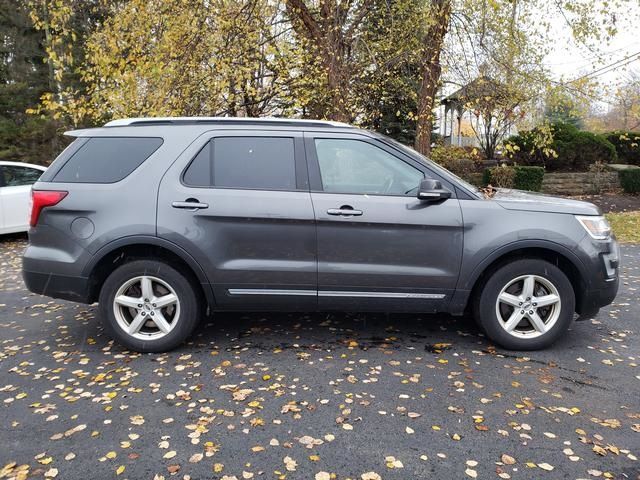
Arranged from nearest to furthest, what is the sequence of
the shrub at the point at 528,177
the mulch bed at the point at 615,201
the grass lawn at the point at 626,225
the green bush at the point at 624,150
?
the grass lawn at the point at 626,225, the mulch bed at the point at 615,201, the shrub at the point at 528,177, the green bush at the point at 624,150

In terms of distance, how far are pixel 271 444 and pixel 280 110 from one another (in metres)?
10.4

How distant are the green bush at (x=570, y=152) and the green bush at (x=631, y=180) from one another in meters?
1.18

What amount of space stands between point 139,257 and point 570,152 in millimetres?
16276

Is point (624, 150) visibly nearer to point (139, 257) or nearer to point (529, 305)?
point (529, 305)

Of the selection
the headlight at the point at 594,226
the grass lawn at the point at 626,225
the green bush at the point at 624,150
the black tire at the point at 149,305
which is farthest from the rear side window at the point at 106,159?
the green bush at the point at 624,150

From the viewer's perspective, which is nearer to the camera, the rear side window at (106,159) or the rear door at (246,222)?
the rear door at (246,222)

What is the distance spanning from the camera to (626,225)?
11.7 m

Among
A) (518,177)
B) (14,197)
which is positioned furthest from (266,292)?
(518,177)

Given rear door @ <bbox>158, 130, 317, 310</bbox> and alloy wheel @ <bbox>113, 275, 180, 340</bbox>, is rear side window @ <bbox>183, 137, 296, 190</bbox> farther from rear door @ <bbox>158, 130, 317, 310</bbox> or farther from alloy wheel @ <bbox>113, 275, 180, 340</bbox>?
alloy wheel @ <bbox>113, 275, 180, 340</bbox>

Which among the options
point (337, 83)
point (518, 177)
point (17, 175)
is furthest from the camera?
point (518, 177)

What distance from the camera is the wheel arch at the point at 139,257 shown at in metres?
4.09

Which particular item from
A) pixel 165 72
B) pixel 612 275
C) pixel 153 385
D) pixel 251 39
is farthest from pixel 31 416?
pixel 251 39

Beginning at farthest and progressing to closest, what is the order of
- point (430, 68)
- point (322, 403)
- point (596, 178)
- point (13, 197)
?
1. point (596, 178)
2. point (430, 68)
3. point (13, 197)
4. point (322, 403)

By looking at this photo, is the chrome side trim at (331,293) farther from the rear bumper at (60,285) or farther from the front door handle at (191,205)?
the rear bumper at (60,285)
